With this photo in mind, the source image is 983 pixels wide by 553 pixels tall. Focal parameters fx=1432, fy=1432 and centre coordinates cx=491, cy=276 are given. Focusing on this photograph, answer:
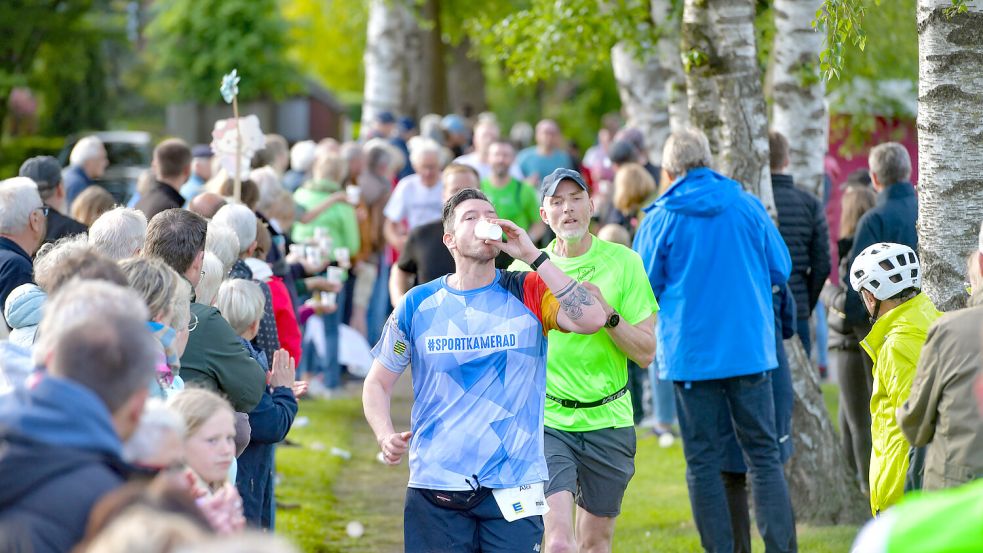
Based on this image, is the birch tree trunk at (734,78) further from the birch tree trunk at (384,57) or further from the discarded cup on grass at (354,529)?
the birch tree trunk at (384,57)

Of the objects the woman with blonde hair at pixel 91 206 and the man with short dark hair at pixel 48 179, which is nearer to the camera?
the man with short dark hair at pixel 48 179

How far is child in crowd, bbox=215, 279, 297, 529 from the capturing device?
6281mm

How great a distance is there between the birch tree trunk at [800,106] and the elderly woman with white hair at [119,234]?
6.06 meters

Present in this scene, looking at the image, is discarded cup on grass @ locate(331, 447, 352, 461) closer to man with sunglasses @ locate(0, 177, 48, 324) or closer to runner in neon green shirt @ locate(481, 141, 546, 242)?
runner in neon green shirt @ locate(481, 141, 546, 242)

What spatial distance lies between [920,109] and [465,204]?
242 centimetres

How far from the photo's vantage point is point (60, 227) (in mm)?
8758

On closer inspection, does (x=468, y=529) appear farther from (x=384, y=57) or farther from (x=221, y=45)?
(x=221, y=45)

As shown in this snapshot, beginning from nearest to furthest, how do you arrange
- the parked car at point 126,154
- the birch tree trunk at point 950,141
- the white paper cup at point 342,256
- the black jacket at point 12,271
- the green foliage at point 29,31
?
the birch tree trunk at point 950,141 < the black jacket at point 12,271 < the white paper cup at point 342,256 < the green foliage at point 29,31 < the parked car at point 126,154

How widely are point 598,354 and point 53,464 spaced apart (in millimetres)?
3466

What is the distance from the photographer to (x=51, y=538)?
10.3 ft

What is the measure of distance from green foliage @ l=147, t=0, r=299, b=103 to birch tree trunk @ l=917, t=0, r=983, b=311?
101 ft

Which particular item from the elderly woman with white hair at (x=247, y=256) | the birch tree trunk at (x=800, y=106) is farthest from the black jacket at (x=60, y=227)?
the birch tree trunk at (x=800, y=106)

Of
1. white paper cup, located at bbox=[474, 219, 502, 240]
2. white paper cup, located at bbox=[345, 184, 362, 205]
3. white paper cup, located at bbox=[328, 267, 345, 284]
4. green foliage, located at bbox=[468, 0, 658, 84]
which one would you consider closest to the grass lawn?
white paper cup, located at bbox=[328, 267, 345, 284]

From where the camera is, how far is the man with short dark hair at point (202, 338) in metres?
5.71
